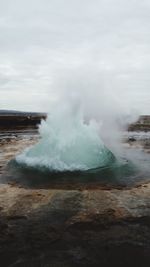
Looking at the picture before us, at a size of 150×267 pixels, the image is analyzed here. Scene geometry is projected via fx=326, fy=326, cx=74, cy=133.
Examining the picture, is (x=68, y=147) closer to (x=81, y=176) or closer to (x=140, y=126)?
(x=81, y=176)

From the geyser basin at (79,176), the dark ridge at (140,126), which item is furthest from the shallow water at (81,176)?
the dark ridge at (140,126)

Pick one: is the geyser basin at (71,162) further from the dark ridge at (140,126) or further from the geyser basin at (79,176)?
the dark ridge at (140,126)

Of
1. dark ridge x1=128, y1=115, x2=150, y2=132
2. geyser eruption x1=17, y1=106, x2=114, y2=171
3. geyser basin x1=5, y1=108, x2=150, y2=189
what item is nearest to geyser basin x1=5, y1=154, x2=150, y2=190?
geyser basin x1=5, y1=108, x2=150, y2=189

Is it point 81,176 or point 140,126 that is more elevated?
point 81,176

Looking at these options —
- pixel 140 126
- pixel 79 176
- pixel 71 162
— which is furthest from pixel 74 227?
pixel 140 126

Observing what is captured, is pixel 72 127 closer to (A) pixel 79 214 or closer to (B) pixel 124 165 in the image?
(B) pixel 124 165

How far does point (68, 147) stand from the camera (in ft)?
50.9

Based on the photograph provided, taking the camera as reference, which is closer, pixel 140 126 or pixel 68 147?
pixel 68 147

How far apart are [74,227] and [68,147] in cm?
815

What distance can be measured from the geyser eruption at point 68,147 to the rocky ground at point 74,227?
3.86 m

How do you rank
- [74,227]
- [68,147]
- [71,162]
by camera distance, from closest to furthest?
[74,227] → [71,162] → [68,147]

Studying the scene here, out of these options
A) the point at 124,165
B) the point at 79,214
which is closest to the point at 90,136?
the point at 124,165

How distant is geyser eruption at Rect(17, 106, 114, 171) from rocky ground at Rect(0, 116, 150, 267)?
386 centimetres

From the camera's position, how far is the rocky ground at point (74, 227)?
609cm
